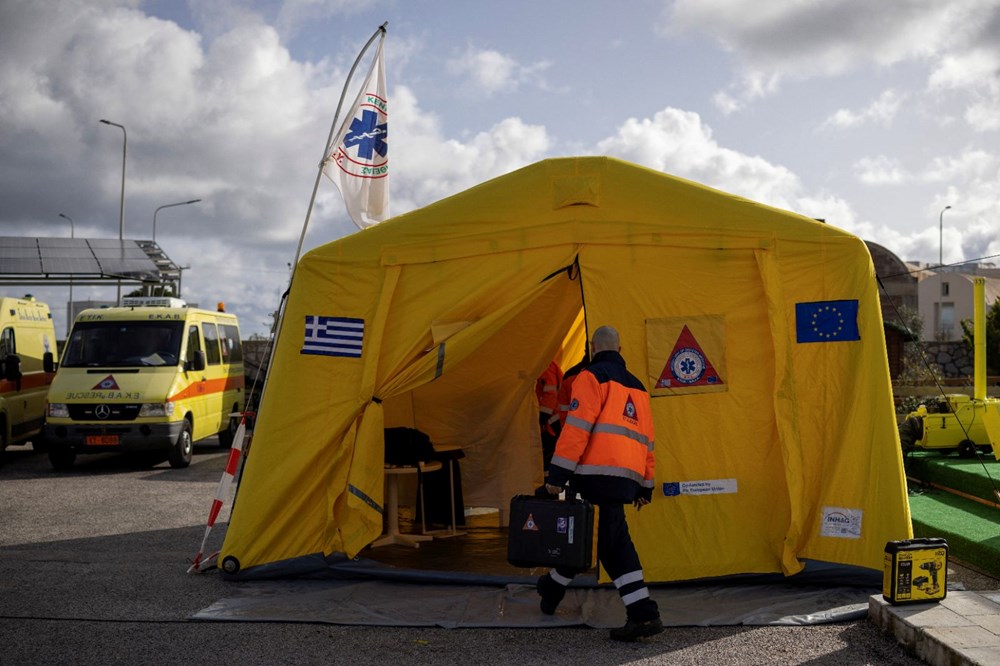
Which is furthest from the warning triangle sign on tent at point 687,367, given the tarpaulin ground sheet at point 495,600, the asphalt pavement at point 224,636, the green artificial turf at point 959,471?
the green artificial turf at point 959,471

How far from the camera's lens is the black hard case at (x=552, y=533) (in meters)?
5.29

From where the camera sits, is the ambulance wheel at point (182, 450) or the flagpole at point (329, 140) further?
the ambulance wheel at point (182, 450)

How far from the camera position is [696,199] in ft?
21.4

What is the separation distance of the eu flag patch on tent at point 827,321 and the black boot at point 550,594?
2419 millimetres

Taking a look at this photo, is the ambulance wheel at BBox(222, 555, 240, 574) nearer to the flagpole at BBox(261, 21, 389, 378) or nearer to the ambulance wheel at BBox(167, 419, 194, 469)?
the flagpole at BBox(261, 21, 389, 378)

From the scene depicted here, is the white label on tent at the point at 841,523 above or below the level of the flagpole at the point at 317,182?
below

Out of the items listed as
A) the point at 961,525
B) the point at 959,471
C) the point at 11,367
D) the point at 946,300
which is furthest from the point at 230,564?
the point at 946,300

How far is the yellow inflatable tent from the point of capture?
6.25 meters

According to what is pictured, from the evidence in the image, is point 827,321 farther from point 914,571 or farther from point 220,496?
point 220,496

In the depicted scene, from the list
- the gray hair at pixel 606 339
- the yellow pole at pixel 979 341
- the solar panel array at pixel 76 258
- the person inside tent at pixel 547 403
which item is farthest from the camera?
the solar panel array at pixel 76 258

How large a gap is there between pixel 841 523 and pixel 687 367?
146 cm

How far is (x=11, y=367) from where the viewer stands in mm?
12656

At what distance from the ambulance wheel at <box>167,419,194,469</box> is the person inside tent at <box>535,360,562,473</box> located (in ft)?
19.2

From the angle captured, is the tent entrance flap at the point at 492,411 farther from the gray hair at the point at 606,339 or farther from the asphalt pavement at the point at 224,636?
the gray hair at the point at 606,339
